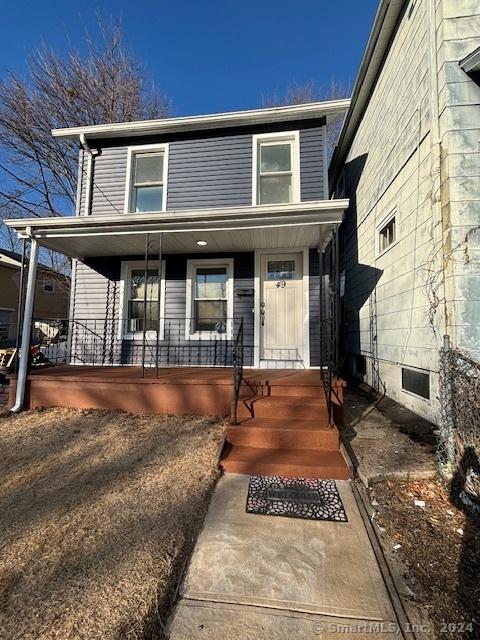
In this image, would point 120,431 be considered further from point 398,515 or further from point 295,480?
point 398,515

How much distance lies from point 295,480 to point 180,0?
13.0 meters

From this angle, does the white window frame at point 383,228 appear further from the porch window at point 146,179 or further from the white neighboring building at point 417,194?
the porch window at point 146,179

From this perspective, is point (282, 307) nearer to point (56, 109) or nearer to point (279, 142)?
point (279, 142)

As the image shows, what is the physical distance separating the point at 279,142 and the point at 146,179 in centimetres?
281

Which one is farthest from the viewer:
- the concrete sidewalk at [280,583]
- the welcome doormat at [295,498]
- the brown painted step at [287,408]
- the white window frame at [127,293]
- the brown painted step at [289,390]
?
the white window frame at [127,293]

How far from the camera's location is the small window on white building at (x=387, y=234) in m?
5.15

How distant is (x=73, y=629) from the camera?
1552 millimetres

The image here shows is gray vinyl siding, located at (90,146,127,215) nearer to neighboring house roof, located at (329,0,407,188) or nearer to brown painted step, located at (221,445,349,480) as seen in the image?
neighboring house roof, located at (329,0,407,188)

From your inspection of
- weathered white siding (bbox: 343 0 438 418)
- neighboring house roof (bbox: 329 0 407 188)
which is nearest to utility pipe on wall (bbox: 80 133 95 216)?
neighboring house roof (bbox: 329 0 407 188)

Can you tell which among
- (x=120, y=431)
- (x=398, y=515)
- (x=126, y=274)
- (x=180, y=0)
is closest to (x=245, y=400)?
(x=120, y=431)

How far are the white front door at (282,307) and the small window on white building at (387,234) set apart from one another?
141 centimetres

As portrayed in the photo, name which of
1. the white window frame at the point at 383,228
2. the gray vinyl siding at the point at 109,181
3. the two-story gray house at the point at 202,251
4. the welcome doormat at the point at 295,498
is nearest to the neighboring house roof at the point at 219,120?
the two-story gray house at the point at 202,251

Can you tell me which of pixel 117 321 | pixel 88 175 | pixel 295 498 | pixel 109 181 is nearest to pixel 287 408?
pixel 295 498

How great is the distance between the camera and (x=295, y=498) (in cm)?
280
